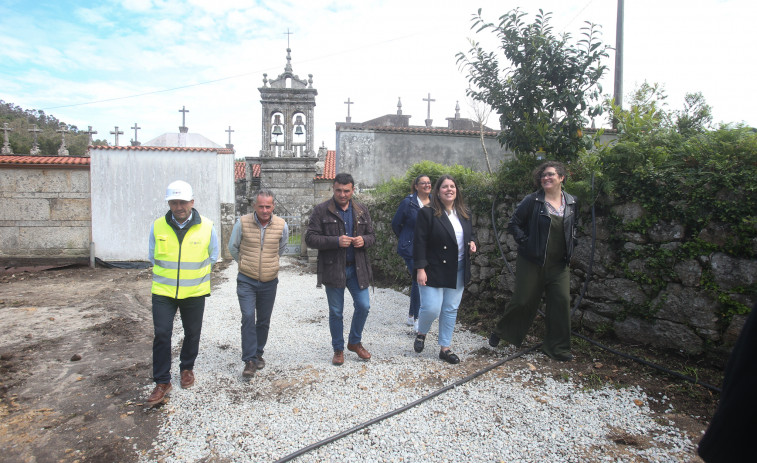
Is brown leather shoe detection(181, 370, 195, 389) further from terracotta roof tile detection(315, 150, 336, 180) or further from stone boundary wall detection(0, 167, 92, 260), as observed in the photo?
terracotta roof tile detection(315, 150, 336, 180)

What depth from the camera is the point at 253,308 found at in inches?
157

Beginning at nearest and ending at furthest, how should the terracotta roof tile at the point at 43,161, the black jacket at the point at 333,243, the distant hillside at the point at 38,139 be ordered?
1. the black jacket at the point at 333,243
2. the terracotta roof tile at the point at 43,161
3. the distant hillside at the point at 38,139

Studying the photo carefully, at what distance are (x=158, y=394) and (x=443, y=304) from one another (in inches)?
104

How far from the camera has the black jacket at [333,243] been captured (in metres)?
4.02

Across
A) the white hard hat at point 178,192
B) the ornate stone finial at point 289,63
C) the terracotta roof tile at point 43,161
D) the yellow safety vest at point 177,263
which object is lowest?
the yellow safety vest at point 177,263

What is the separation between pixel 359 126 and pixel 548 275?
44.8ft

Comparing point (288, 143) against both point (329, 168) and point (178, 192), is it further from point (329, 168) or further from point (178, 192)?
point (178, 192)

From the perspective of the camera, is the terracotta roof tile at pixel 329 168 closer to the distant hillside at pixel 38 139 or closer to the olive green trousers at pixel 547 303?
the distant hillside at pixel 38 139

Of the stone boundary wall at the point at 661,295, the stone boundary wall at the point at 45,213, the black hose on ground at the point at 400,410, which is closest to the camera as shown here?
the black hose on ground at the point at 400,410

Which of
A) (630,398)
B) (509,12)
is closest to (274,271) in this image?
(630,398)

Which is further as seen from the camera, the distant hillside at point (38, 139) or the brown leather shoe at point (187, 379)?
the distant hillside at point (38, 139)

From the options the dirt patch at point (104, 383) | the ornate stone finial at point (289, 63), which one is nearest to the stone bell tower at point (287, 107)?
the ornate stone finial at point (289, 63)

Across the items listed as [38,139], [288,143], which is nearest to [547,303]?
[288,143]

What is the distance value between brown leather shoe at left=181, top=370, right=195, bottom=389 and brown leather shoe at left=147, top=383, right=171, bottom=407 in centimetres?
15
